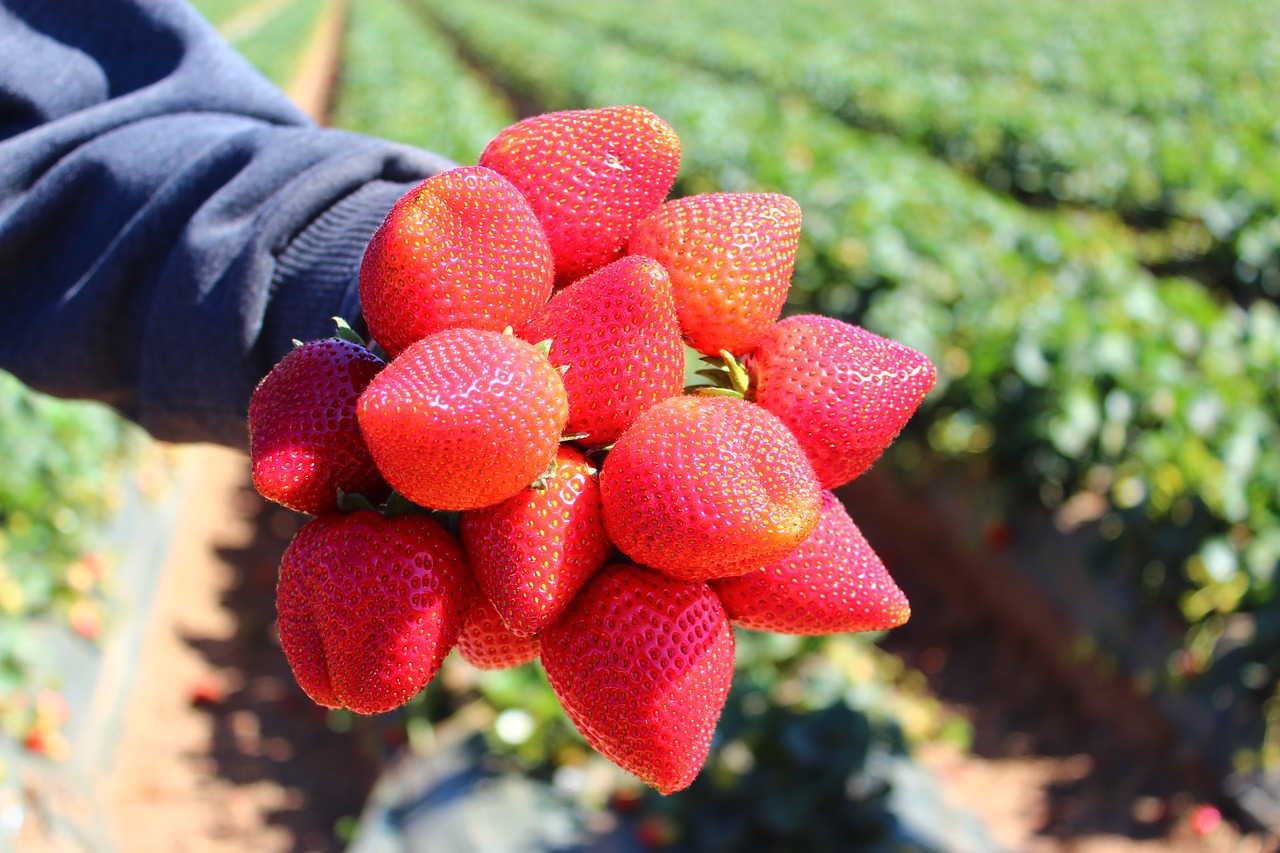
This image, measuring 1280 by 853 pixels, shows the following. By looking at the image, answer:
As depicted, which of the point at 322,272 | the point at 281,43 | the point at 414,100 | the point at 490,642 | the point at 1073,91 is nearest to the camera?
the point at 490,642

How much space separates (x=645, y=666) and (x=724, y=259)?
41 centimetres

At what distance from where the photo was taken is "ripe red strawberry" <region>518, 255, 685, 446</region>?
3.28 feet

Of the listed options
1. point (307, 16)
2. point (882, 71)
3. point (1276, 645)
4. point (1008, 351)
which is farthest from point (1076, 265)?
point (307, 16)

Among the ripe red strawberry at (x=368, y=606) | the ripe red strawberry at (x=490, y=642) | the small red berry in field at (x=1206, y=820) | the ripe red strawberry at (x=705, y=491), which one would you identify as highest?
the ripe red strawberry at (x=705, y=491)

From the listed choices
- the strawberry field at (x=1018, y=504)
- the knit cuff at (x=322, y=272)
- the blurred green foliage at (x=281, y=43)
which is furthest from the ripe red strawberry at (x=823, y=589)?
the blurred green foliage at (x=281, y=43)

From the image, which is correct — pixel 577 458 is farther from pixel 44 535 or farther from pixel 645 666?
pixel 44 535

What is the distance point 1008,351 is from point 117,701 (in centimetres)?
377

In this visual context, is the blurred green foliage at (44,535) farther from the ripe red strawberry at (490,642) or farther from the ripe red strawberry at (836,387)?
the ripe red strawberry at (836,387)

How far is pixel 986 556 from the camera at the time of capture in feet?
14.9

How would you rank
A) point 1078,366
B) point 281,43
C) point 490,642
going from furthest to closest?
point 281,43 → point 1078,366 → point 490,642

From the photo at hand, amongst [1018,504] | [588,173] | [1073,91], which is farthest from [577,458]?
[1073,91]

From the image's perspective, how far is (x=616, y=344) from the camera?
1.01 meters

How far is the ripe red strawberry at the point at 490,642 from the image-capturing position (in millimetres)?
1090

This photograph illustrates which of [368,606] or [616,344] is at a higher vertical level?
[616,344]
